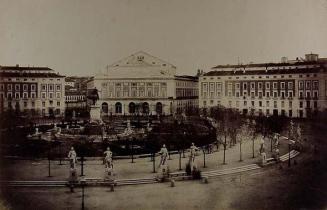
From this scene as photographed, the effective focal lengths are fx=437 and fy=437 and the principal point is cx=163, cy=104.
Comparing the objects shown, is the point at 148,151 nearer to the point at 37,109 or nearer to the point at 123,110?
the point at 123,110

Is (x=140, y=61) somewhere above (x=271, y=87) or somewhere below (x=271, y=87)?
above

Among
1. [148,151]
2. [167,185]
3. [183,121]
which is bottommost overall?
[167,185]

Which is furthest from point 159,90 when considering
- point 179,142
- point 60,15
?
point 60,15

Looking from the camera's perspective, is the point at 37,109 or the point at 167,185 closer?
the point at 167,185

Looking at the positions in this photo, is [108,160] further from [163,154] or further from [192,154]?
[192,154]

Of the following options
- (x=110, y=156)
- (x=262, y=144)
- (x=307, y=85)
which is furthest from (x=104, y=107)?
(x=307, y=85)

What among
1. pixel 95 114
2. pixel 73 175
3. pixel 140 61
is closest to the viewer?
pixel 73 175

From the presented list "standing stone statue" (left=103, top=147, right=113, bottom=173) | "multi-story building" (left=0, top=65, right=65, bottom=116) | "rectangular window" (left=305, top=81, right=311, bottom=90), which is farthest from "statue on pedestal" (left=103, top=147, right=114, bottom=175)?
"rectangular window" (left=305, top=81, right=311, bottom=90)

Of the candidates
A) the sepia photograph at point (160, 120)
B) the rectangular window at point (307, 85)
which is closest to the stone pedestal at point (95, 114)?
the sepia photograph at point (160, 120)

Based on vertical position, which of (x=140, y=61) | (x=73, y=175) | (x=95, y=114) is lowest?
(x=73, y=175)
